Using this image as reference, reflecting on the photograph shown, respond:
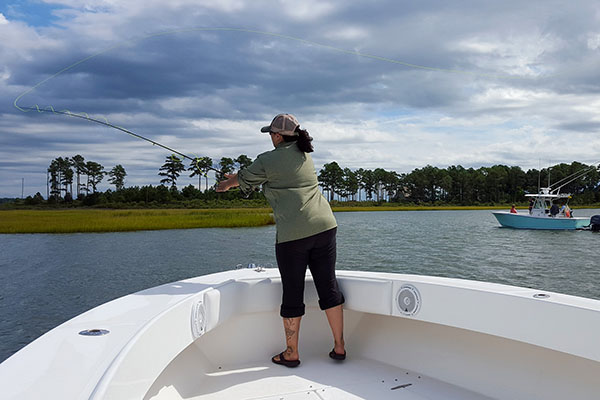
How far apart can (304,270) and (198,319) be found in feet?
2.13

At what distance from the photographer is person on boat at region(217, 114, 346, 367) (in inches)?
94.1

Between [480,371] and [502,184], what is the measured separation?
93.2m

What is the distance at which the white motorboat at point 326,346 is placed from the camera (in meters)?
1.36

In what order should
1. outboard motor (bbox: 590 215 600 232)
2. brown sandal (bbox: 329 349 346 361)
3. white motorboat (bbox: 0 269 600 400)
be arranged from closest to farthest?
white motorboat (bbox: 0 269 600 400), brown sandal (bbox: 329 349 346 361), outboard motor (bbox: 590 215 600 232)

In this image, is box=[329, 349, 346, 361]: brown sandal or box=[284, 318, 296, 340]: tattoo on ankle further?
box=[329, 349, 346, 361]: brown sandal

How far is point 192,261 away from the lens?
1662 centimetres

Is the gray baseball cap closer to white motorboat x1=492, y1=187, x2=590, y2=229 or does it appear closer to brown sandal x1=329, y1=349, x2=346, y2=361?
brown sandal x1=329, y1=349, x2=346, y2=361

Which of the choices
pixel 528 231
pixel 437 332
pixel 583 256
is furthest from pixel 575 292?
pixel 528 231

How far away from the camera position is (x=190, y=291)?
2.21m

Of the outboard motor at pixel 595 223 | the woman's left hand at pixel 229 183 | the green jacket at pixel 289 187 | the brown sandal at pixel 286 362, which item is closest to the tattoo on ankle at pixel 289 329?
the brown sandal at pixel 286 362

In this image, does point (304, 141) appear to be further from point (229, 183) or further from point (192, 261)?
point (192, 261)

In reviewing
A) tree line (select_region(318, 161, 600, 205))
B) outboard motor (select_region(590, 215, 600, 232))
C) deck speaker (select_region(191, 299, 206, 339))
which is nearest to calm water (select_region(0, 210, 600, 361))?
outboard motor (select_region(590, 215, 600, 232))

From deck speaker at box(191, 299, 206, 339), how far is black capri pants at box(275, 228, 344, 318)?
0.50 meters

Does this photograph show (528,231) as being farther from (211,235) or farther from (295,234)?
(295,234)
